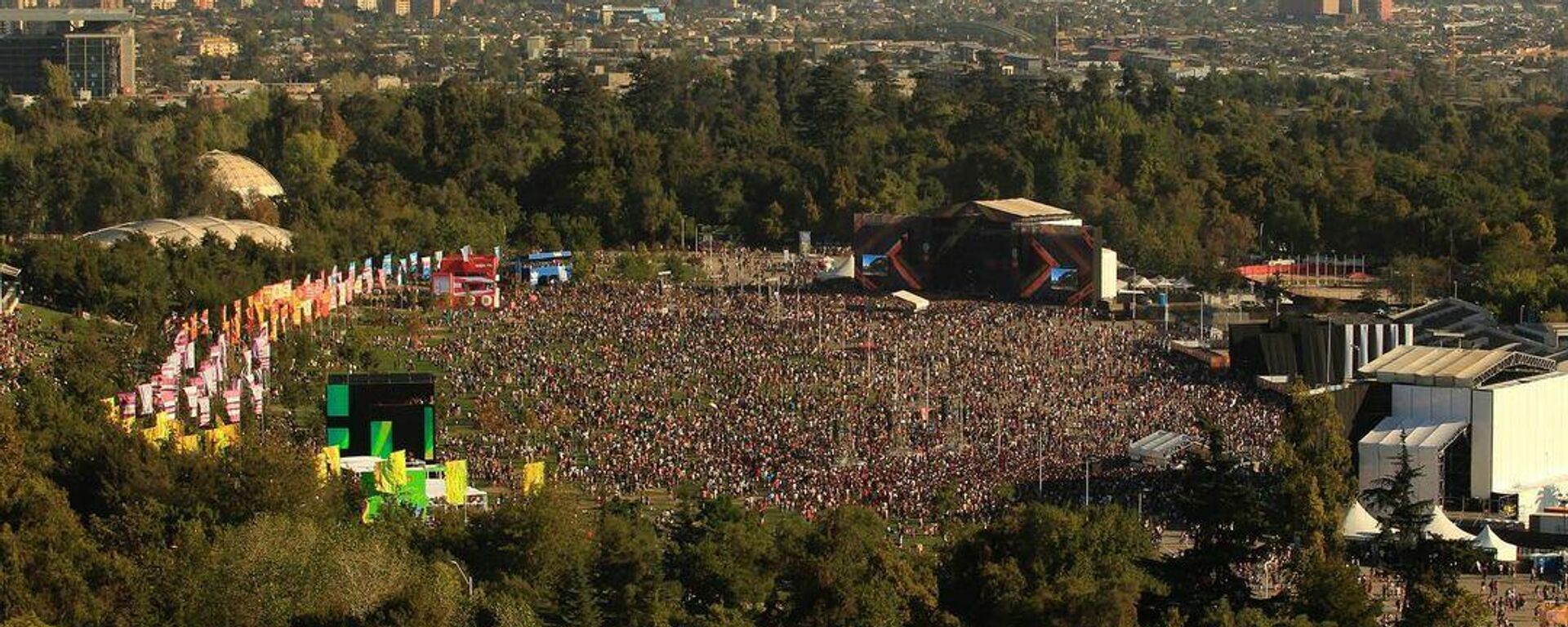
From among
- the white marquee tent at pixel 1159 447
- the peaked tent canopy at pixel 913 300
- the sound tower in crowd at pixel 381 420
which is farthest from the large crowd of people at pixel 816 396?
the sound tower in crowd at pixel 381 420

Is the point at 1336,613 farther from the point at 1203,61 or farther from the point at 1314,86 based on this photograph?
the point at 1203,61

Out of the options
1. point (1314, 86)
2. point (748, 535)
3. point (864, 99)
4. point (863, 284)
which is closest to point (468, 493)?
point (748, 535)

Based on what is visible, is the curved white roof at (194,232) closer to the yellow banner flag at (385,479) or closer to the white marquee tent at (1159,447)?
the white marquee tent at (1159,447)

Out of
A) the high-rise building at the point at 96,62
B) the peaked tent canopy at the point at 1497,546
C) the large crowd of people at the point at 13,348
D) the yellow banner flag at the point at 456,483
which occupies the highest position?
the high-rise building at the point at 96,62

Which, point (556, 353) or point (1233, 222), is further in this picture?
point (1233, 222)

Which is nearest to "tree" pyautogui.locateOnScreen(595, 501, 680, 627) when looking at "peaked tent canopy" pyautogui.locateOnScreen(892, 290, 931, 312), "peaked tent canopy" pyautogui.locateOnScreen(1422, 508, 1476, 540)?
"peaked tent canopy" pyautogui.locateOnScreen(1422, 508, 1476, 540)

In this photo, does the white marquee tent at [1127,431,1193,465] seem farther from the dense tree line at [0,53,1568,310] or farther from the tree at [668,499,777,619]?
the dense tree line at [0,53,1568,310]
